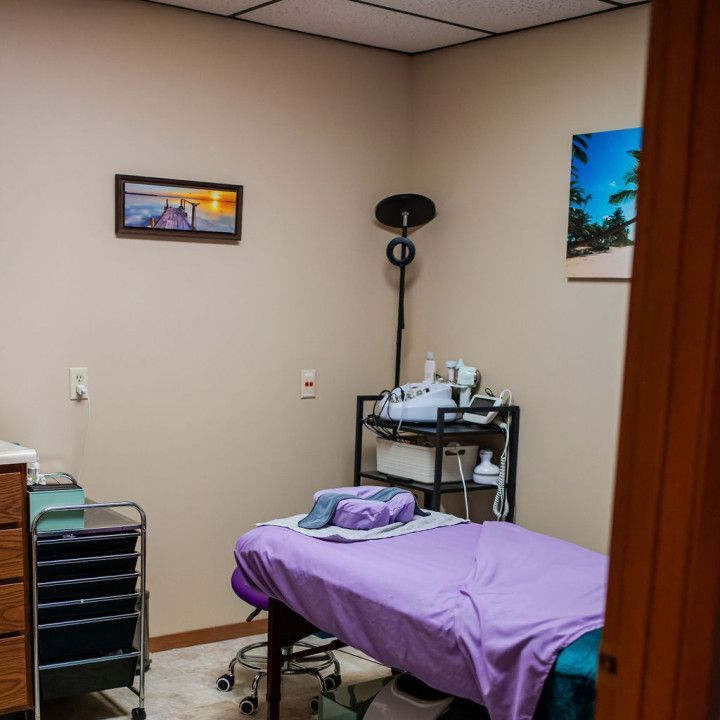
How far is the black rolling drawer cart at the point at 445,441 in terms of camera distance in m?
3.49

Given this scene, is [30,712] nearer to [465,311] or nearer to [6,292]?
[6,292]

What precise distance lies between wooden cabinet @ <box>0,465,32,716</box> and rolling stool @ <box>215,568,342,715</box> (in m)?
0.67

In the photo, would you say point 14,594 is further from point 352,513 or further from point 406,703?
point 406,703

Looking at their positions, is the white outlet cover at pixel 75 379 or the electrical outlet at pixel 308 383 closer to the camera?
the white outlet cover at pixel 75 379

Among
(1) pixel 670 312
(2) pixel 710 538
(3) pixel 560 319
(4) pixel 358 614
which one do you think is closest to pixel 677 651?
(2) pixel 710 538

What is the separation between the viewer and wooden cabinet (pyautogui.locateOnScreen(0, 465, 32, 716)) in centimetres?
281

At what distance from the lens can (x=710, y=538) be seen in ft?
3.65

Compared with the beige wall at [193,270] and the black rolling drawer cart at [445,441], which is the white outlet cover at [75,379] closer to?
the beige wall at [193,270]

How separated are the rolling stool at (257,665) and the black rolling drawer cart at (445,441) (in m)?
0.71

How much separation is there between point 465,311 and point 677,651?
2840mm

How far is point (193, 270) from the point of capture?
3.64m

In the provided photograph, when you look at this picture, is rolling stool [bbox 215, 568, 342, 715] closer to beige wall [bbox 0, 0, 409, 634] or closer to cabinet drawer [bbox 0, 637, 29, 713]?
beige wall [bbox 0, 0, 409, 634]

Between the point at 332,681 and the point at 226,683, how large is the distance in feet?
1.25

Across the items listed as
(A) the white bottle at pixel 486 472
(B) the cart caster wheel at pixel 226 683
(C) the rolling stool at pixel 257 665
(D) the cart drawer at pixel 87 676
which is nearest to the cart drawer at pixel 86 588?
(D) the cart drawer at pixel 87 676
